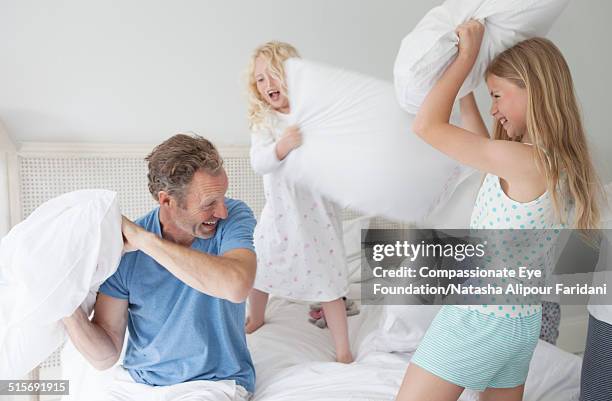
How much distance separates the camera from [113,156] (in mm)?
1998

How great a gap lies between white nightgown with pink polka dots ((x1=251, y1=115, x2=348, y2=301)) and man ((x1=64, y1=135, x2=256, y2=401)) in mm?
375

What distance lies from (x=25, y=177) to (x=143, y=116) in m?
0.46

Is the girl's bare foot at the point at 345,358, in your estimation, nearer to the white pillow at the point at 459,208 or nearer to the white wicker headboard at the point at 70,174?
the white pillow at the point at 459,208

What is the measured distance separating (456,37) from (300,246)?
2.67 ft

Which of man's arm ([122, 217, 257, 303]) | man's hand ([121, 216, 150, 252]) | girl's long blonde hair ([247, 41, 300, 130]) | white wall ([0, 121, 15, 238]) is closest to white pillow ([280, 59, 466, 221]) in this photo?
girl's long blonde hair ([247, 41, 300, 130])

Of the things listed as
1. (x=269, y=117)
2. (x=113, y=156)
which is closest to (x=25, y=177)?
(x=113, y=156)

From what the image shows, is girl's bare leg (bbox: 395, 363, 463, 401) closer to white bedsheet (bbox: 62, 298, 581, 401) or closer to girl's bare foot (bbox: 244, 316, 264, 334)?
white bedsheet (bbox: 62, 298, 581, 401)

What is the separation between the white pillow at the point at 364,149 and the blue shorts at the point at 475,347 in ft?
1.06

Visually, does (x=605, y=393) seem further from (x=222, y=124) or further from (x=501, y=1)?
(x=222, y=124)

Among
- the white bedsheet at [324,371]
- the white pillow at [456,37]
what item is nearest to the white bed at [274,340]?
the white bedsheet at [324,371]

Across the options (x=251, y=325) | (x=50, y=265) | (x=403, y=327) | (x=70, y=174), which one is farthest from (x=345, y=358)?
(x=70, y=174)

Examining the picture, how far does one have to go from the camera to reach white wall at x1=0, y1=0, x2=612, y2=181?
190cm

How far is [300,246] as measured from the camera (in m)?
1.67

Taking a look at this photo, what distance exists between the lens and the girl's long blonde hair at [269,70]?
1513 mm
